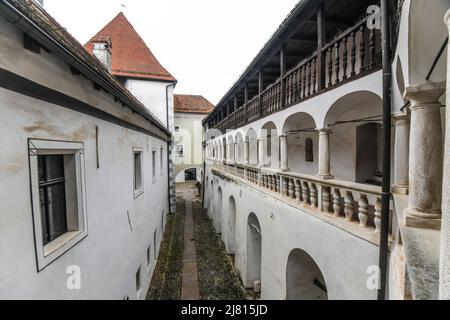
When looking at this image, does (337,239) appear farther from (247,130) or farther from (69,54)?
(247,130)

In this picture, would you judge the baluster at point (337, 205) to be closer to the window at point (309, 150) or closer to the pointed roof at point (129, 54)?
the window at point (309, 150)

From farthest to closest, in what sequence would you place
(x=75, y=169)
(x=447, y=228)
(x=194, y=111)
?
(x=194, y=111)
(x=75, y=169)
(x=447, y=228)

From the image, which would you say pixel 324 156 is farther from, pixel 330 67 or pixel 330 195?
pixel 330 67

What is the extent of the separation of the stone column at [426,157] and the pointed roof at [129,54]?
1905 centimetres

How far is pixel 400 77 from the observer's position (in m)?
3.17

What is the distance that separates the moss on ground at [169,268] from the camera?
873cm

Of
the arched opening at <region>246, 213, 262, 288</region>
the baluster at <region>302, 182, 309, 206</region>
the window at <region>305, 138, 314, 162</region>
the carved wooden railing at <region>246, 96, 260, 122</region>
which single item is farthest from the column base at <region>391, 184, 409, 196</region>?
the carved wooden railing at <region>246, 96, 260, 122</region>


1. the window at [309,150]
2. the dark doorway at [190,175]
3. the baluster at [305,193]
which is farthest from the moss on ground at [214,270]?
the dark doorway at [190,175]

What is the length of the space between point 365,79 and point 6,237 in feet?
18.5

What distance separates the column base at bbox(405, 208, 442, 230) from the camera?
2.43 m

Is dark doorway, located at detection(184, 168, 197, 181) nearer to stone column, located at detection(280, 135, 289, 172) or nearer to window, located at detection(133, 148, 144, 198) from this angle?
window, located at detection(133, 148, 144, 198)

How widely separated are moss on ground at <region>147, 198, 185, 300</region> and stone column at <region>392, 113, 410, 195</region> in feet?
28.1

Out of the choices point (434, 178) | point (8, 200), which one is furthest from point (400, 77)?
point (8, 200)

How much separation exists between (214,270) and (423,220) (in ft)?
33.0
